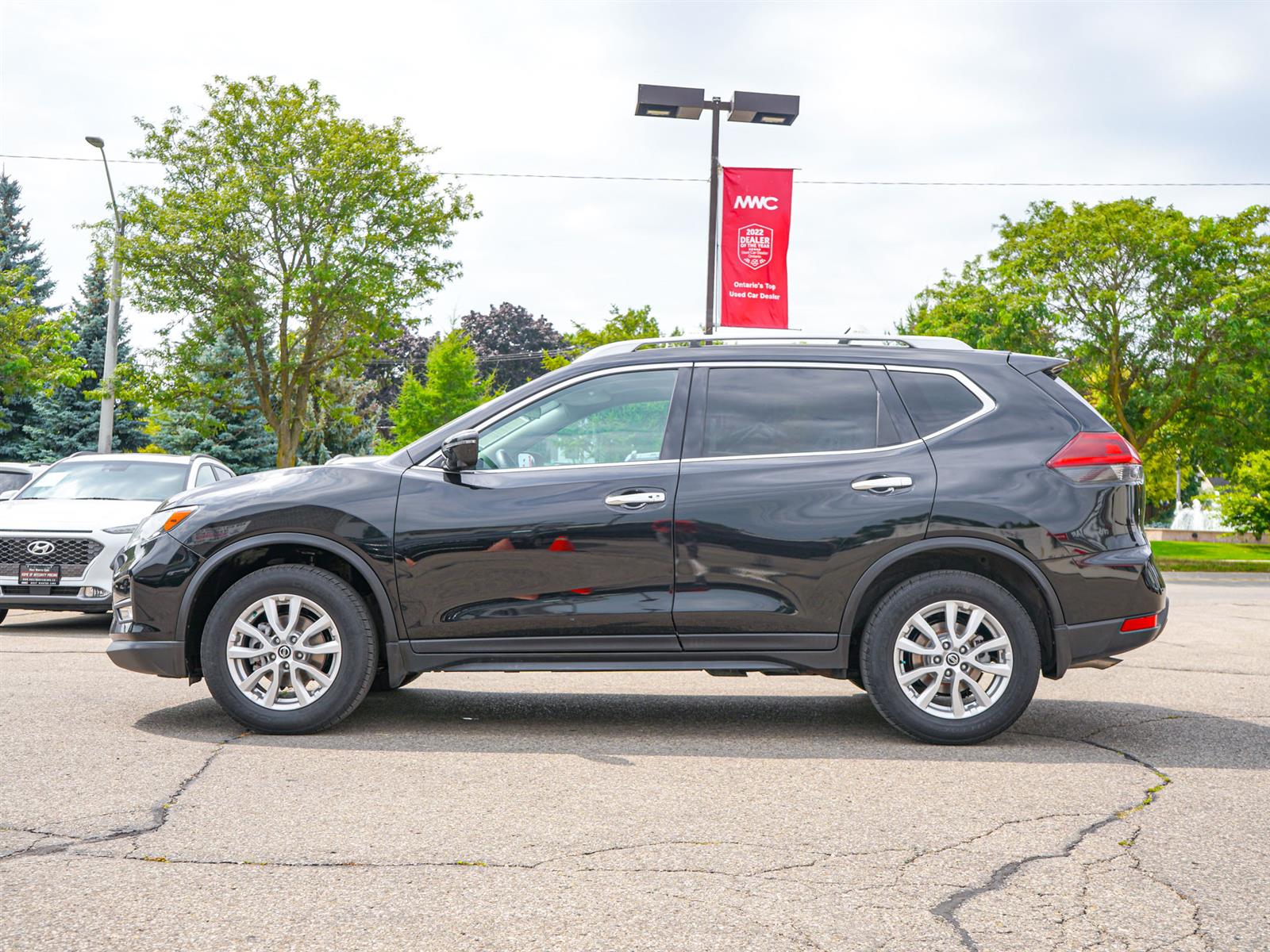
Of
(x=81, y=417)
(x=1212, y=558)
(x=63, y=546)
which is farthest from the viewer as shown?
(x=81, y=417)

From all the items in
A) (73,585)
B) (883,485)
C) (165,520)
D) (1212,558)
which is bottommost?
(1212,558)

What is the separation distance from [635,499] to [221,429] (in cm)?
3181

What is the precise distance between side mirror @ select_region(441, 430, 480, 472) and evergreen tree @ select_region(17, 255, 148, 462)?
118 ft

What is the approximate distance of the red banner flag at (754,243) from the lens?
51.0ft

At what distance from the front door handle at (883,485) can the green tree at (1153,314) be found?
2475 cm

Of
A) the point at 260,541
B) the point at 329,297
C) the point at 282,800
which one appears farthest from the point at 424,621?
the point at 329,297

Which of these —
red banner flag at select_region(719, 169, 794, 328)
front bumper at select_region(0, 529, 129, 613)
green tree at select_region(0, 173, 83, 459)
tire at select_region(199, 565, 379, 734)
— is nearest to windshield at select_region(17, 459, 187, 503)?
front bumper at select_region(0, 529, 129, 613)

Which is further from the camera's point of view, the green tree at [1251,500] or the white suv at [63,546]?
the green tree at [1251,500]

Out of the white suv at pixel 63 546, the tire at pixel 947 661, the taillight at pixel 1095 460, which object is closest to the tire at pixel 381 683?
the tire at pixel 947 661

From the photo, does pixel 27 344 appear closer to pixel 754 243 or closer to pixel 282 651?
pixel 754 243

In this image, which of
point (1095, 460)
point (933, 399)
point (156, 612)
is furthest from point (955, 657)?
point (156, 612)

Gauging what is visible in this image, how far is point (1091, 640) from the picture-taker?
5.66 m

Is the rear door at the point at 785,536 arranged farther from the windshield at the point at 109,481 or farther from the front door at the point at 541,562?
the windshield at the point at 109,481

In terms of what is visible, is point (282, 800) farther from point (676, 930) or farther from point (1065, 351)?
point (1065, 351)
